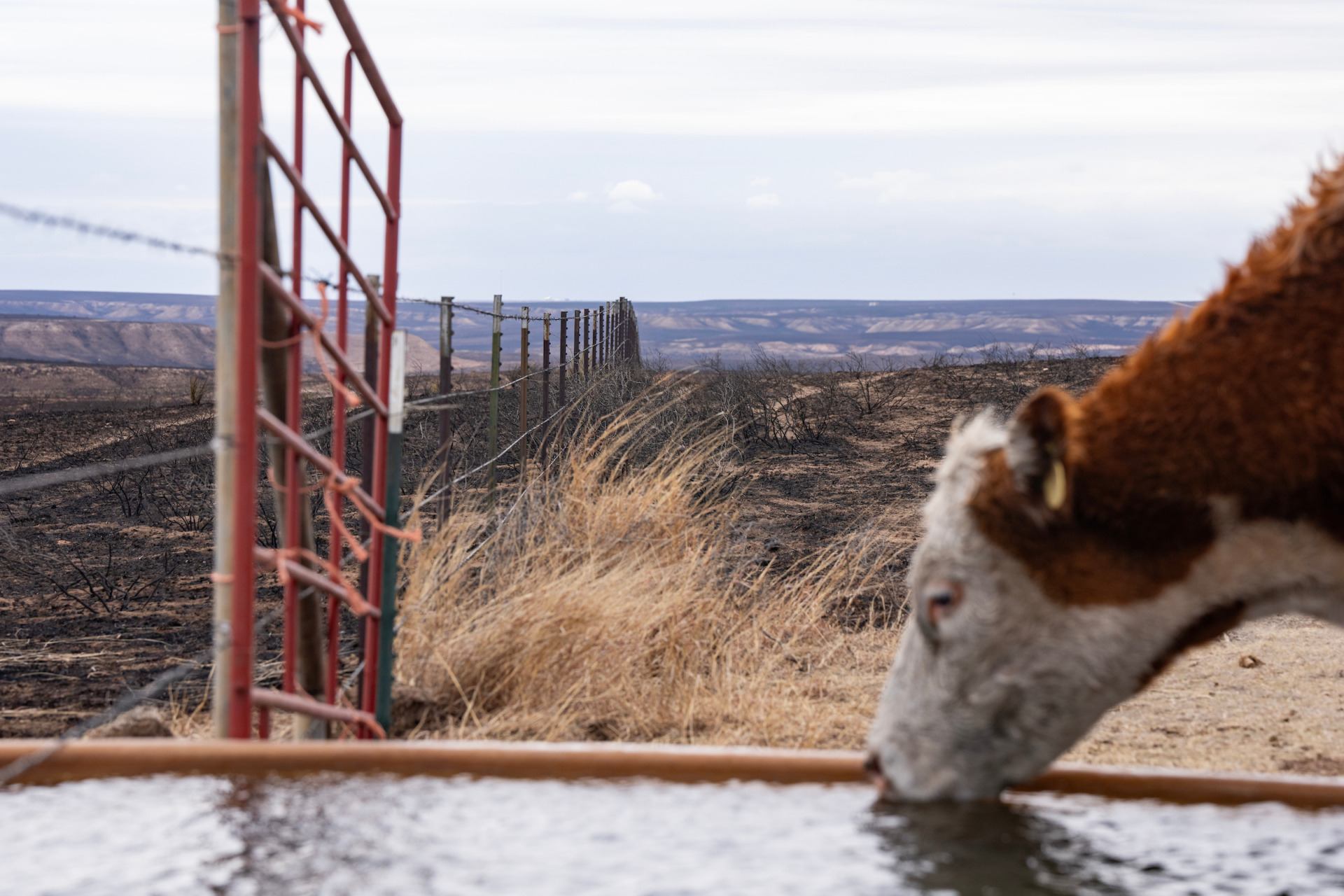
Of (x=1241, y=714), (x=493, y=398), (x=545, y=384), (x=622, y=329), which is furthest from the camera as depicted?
(x=622, y=329)

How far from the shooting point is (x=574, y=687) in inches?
186

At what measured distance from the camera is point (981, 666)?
110 inches

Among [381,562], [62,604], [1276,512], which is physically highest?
[1276,512]

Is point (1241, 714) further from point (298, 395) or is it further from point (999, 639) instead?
point (298, 395)

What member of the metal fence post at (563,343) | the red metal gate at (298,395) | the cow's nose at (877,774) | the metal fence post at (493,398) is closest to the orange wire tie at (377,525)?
Result: the red metal gate at (298,395)

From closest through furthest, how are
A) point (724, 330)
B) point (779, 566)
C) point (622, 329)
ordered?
point (779, 566) < point (622, 329) < point (724, 330)

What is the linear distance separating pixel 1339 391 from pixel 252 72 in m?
2.20

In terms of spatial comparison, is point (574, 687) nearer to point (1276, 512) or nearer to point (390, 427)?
point (390, 427)

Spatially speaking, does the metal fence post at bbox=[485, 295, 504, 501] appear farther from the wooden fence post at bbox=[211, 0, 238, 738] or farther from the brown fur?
the brown fur

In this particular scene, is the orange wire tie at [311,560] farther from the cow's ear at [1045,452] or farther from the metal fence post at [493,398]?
the metal fence post at [493,398]

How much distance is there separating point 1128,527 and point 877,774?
0.72m

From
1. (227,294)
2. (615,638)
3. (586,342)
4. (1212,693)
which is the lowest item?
(1212,693)

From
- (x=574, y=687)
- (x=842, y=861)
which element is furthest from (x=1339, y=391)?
(x=574, y=687)

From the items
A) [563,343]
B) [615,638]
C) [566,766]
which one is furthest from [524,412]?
[566,766]
